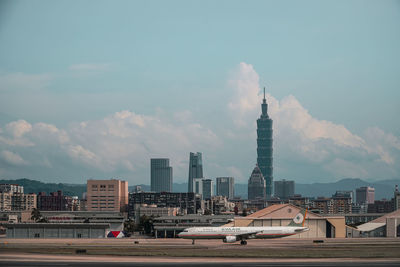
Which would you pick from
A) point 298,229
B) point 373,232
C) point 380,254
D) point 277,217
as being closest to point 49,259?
point 380,254

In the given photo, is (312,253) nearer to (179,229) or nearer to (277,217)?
(277,217)

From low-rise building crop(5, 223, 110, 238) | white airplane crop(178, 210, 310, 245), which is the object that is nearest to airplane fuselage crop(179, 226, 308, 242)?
white airplane crop(178, 210, 310, 245)

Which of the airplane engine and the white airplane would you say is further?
the white airplane

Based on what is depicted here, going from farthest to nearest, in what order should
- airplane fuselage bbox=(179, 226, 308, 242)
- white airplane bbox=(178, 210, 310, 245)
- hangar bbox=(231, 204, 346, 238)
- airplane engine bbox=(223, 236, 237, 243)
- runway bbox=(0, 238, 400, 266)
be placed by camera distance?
hangar bbox=(231, 204, 346, 238) → airplane fuselage bbox=(179, 226, 308, 242) → white airplane bbox=(178, 210, 310, 245) → airplane engine bbox=(223, 236, 237, 243) → runway bbox=(0, 238, 400, 266)

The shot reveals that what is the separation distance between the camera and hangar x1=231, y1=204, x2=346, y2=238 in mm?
158125

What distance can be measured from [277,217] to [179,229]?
29152 millimetres

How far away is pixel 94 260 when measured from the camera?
88.4 meters

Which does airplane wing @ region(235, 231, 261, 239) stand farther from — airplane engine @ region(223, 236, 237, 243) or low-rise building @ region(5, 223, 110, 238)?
low-rise building @ region(5, 223, 110, 238)

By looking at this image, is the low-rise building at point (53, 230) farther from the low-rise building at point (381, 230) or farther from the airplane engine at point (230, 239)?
the low-rise building at point (381, 230)

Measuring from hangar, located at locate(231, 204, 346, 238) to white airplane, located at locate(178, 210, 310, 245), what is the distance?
822 inches

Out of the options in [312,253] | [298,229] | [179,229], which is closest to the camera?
[312,253]

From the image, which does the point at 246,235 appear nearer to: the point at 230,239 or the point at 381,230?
the point at 230,239

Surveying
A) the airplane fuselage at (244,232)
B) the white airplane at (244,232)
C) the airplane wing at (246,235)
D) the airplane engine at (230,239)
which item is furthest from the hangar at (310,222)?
the airplane engine at (230,239)

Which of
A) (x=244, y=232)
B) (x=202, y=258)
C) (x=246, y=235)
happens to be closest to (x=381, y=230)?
(x=246, y=235)
